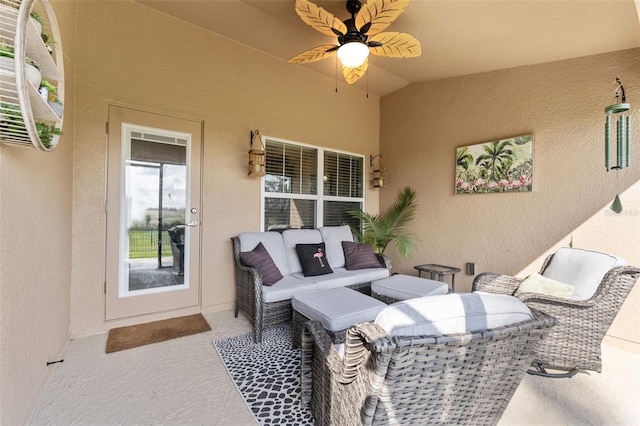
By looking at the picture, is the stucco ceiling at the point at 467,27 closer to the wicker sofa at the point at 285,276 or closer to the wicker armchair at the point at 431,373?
the wicker sofa at the point at 285,276

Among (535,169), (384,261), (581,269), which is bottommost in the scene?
(384,261)

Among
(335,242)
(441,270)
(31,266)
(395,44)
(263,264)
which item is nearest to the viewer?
(31,266)

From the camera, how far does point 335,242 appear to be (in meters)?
3.56

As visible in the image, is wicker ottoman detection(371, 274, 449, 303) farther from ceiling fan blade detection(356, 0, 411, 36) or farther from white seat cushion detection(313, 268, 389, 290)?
ceiling fan blade detection(356, 0, 411, 36)

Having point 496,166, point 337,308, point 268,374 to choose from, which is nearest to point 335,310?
point 337,308

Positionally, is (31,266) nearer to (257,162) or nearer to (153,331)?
(153,331)

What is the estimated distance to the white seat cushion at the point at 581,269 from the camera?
2.02 meters

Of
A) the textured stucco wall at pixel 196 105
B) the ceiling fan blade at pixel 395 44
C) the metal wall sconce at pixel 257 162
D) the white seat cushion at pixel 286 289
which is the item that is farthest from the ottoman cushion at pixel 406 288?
the ceiling fan blade at pixel 395 44

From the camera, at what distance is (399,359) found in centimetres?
80

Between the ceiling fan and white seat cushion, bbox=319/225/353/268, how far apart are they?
1.94 m

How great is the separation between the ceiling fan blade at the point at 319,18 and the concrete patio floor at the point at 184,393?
8.83 feet

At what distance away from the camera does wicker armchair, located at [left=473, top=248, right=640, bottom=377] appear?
1.88m

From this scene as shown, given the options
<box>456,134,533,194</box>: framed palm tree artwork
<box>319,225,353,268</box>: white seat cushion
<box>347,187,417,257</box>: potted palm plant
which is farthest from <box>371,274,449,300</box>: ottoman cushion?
<box>456,134,533,194</box>: framed palm tree artwork

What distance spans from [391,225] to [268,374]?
2.97 meters
